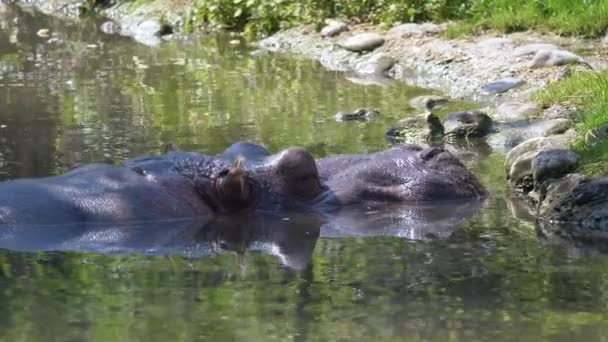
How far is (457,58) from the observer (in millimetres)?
13414

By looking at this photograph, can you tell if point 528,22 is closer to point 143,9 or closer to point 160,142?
point 160,142

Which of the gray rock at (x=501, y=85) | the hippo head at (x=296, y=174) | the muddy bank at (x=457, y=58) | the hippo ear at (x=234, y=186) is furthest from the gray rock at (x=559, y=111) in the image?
the hippo ear at (x=234, y=186)

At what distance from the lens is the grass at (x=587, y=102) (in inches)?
297

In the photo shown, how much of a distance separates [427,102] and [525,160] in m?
3.55

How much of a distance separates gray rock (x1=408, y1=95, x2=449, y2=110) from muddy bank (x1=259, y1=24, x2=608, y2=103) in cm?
43

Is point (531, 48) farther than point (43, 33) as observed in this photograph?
No

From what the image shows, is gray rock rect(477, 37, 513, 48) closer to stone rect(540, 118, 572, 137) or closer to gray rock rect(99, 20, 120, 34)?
stone rect(540, 118, 572, 137)

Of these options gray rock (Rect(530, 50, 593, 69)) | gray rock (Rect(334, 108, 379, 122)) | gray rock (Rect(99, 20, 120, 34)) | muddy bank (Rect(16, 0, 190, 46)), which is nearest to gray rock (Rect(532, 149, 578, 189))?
gray rock (Rect(334, 108, 379, 122))

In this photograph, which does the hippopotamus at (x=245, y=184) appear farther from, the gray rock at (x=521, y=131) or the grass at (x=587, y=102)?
the gray rock at (x=521, y=131)

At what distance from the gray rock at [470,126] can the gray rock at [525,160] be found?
138 cm

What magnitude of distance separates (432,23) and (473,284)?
1006 cm

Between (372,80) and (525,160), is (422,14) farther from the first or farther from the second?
(525,160)

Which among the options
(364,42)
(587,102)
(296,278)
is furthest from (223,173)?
(364,42)

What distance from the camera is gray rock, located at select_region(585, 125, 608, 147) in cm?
789
